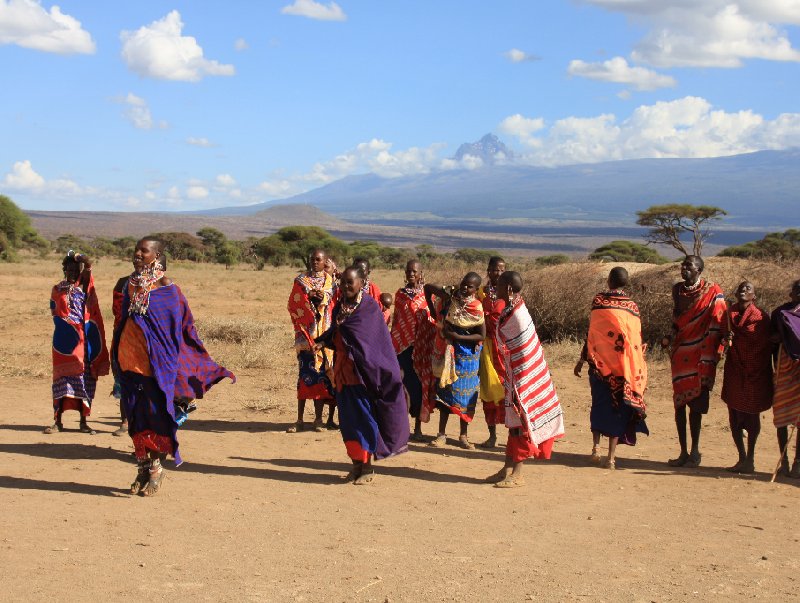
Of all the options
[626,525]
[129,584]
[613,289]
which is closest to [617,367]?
[613,289]

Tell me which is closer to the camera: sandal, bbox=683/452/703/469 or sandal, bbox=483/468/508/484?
sandal, bbox=483/468/508/484

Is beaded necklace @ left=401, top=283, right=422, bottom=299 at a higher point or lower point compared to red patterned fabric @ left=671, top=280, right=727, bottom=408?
higher

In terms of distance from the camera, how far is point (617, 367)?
796 centimetres

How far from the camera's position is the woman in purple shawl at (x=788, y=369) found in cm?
752

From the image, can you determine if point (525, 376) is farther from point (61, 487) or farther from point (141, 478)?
point (61, 487)

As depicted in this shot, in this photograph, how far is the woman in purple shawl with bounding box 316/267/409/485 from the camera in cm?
733

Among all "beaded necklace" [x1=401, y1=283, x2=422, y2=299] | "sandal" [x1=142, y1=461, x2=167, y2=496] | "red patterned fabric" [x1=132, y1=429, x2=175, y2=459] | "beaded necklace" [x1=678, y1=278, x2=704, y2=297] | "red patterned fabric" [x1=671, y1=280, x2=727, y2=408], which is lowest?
"sandal" [x1=142, y1=461, x2=167, y2=496]

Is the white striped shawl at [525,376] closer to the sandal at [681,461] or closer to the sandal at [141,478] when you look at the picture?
the sandal at [681,461]

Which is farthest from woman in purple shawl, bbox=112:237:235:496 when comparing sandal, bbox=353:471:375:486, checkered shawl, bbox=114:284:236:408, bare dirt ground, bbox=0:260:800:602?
sandal, bbox=353:471:375:486

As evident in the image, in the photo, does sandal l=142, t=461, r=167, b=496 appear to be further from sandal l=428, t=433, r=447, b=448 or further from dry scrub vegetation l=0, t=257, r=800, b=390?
dry scrub vegetation l=0, t=257, r=800, b=390

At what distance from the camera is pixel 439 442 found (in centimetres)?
900

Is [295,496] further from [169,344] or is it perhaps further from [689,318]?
[689,318]

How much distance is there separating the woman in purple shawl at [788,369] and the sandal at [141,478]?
4.84 m

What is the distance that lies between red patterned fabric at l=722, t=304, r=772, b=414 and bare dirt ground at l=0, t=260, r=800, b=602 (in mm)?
636
